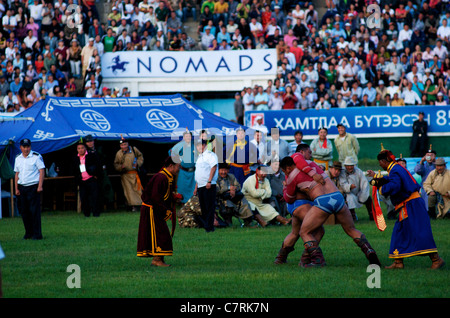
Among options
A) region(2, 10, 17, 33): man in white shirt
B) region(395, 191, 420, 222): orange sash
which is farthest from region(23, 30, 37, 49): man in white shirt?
region(395, 191, 420, 222): orange sash

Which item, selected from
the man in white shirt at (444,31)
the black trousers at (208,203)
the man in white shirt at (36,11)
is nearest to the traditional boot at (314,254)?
the black trousers at (208,203)

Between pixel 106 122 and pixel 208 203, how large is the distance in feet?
21.8

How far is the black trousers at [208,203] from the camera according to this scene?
16.9 metres

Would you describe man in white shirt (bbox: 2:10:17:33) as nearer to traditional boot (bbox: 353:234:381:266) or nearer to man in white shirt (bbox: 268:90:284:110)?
man in white shirt (bbox: 268:90:284:110)

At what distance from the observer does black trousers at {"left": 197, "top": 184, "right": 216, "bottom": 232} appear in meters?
16.9

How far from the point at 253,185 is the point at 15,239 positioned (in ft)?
17.1

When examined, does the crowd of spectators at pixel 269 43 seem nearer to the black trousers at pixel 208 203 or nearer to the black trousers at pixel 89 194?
the black trousers at pixel 89 194

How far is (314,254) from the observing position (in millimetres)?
11812

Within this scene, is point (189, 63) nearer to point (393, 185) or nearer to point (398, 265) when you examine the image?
point (393, 185)

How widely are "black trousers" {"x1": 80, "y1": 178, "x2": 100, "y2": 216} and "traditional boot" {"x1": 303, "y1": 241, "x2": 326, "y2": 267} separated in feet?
31.4

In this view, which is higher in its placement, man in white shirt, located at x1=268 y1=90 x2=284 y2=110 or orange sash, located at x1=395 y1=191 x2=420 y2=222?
man in white shirt, located at x1=268 y1=90 x2=284 y2=110

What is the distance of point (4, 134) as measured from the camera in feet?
69.7

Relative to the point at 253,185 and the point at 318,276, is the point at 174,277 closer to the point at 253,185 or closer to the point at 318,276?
the point at 318,276

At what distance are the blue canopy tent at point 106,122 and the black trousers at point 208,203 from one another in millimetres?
5496
